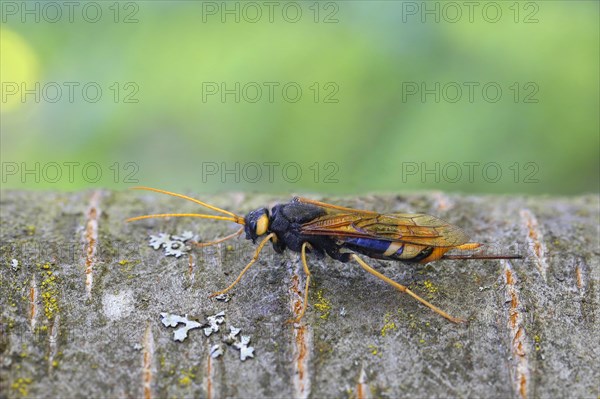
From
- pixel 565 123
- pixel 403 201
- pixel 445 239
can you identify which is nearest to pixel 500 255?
A: pixel 445 239

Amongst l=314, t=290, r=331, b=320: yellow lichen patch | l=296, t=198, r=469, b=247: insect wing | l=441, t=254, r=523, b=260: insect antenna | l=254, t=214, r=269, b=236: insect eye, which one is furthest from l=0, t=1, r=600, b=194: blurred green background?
l=314, t=290, r=331, b=320: yellow lichen patch

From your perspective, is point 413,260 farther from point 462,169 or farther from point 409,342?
point 462,169

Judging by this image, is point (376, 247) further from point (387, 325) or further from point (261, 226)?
point (261, 226)

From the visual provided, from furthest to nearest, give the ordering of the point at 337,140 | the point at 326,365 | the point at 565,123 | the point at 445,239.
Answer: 1. the point at 337,140
2. the point at 565,123
3. the point at 445,239
4. the point at 326,365

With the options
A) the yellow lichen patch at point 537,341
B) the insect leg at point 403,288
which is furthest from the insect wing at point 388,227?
the yellow lichen patch at point 537,341

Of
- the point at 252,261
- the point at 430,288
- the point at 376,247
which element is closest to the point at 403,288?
the point at 430,288

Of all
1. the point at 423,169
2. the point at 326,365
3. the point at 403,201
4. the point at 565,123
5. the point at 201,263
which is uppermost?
the point at 565,123

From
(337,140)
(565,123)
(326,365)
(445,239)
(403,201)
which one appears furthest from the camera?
(337,140)
